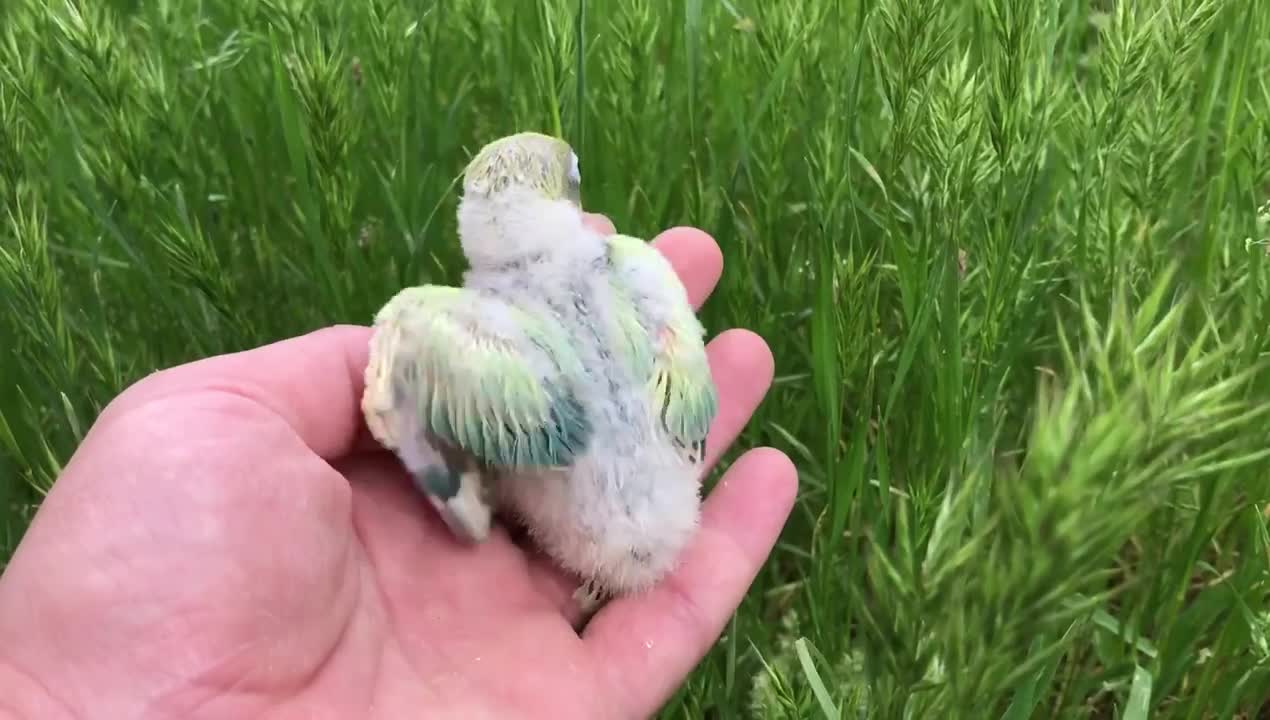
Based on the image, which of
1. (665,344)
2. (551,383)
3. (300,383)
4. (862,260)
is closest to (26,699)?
(300,383)

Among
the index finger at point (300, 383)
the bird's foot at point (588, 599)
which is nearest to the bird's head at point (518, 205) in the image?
the index finger at point (300, 383)

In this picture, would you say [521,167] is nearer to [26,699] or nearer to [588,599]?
[588,599]

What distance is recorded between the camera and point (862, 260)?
34.1 inches

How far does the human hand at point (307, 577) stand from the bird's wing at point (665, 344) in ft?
0.37

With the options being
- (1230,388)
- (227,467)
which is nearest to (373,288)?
(227,467)

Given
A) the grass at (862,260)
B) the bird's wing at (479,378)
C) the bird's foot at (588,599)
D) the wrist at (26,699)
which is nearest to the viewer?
the grass at (862,260)

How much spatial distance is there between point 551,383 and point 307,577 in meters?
0.24

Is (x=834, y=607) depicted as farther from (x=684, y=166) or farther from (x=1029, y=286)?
(x=684, y=166)

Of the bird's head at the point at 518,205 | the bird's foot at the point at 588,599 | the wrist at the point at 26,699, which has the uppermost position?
the bird's head at the point at 518,205

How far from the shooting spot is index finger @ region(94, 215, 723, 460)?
2.59ft

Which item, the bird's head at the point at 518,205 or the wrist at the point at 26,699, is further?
the bird's head at the point at 518,205

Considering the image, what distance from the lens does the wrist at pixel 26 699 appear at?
0.67 metres

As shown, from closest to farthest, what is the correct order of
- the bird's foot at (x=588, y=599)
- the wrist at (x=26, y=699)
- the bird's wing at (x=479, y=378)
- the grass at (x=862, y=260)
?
the grass at (x=862, y=260) < the wrist at (x=26, y=699) < the bird's wing at (x=479, y=378) < the bird's foot at (x=588, y=599)

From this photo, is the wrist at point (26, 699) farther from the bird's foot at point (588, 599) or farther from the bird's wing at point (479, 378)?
the bird's foot at point (588, 599)
